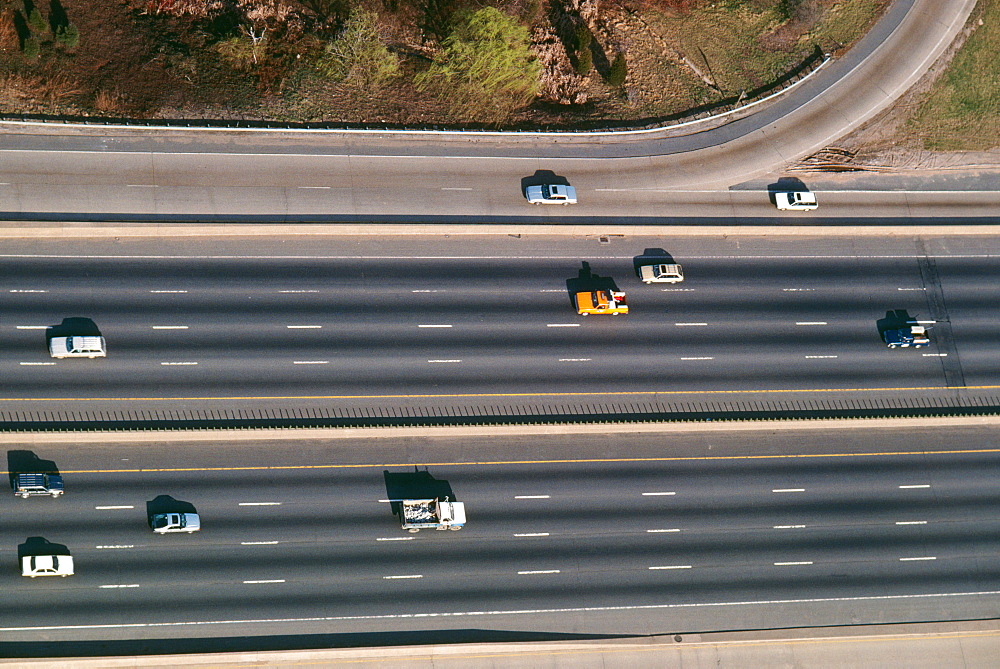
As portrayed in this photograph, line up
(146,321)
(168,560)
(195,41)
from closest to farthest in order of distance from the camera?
(168,560), (146,321), (195,41)

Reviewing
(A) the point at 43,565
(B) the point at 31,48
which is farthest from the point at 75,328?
(B) the point at 31,48

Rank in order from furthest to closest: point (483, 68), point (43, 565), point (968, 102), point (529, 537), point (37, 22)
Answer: point (968, 102) → point (483, 68) → point (37, 22) → point (529, 537) → point (43, 565)

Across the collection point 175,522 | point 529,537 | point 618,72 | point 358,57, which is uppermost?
point 358,57

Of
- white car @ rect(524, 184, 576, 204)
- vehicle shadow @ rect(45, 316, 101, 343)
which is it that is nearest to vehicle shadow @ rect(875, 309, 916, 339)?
white car @ rect(524, 184, 576, 204)

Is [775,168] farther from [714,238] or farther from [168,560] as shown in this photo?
[168,560]

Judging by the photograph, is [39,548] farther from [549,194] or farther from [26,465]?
[549,194]

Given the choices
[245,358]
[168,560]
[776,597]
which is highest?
[245,358]

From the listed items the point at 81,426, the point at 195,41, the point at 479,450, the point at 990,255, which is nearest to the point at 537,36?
the point at 195,41
